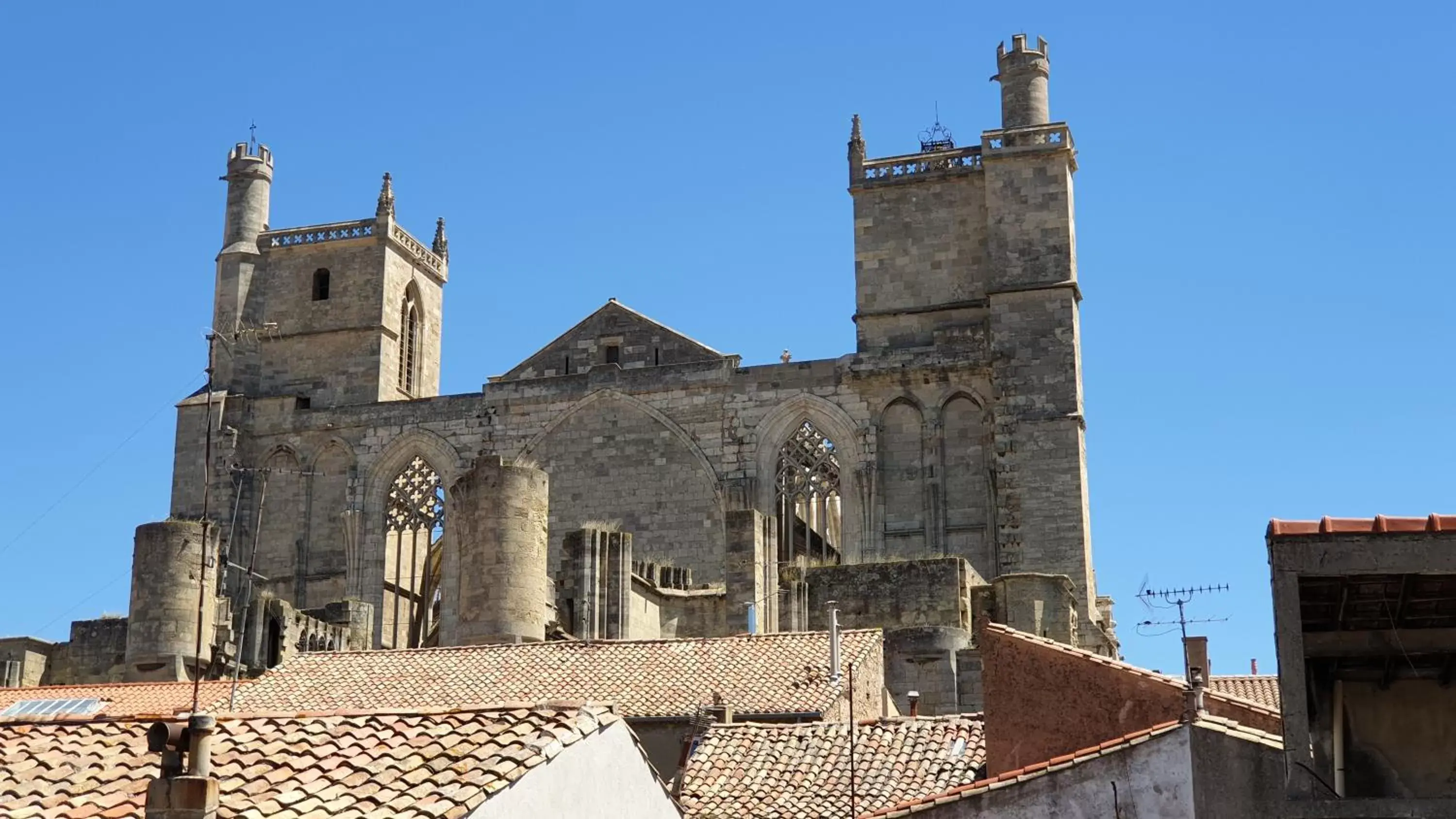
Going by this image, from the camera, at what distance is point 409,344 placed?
45.2m

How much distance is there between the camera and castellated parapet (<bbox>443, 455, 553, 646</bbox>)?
28672 mm

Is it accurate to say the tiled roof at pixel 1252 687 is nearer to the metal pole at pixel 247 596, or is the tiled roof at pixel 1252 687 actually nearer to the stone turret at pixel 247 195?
the metal pole at pixel 247 596

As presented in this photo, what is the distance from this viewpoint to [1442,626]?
13.0 meters

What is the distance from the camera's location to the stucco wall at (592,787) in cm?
1191

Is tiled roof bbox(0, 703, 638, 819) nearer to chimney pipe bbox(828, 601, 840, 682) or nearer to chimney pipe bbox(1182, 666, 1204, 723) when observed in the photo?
chimney pipe bbox(1182, 666, 1204, 723)

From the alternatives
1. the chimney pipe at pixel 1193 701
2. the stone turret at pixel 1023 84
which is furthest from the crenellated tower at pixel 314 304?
the chimney pipe at pixel 1193 701

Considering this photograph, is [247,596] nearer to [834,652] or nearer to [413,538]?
[413,538]

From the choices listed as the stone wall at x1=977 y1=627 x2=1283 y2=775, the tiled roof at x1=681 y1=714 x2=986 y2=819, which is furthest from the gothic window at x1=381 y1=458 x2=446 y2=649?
the stone wall at x1=977 y1=627 x2=1283 y2=775

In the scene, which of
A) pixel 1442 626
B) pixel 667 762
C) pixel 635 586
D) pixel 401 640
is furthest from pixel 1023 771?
pixel 401 640

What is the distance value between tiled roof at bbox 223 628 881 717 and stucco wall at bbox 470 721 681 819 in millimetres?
9808

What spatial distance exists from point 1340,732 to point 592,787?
4.69 m

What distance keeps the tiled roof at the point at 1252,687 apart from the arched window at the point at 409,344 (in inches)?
827

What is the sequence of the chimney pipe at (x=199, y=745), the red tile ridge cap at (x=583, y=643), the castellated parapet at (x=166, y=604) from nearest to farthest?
A: the chimney pipe at (x=199, y=745), the red tile ridge cap at (x=583, y=643), the castellated parapet at (x=166, y=604)

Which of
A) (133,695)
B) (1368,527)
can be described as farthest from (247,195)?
(1368,527)
